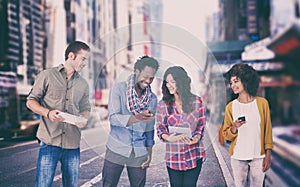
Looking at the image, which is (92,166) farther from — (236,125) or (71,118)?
(236,125)

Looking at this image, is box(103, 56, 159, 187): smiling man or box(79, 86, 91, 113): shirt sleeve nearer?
box(103, 56, 159, 187): smiling man

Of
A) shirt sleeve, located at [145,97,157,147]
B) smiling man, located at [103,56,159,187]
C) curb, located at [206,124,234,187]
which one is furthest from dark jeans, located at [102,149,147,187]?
curb, located at [206,124,234,187]

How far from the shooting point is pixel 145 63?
8.47ft

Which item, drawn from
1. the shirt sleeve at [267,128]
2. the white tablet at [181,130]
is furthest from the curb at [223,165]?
the shirt sleeve at [267,128]

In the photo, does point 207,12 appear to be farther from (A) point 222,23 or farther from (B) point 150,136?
(B) point 150,136

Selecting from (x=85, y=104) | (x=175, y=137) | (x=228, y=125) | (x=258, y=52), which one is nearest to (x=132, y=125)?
(x=175, y=137)

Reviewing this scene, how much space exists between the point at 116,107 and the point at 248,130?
90cm

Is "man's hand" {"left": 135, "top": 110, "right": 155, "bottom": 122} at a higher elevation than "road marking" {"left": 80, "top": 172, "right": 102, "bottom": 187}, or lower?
higher

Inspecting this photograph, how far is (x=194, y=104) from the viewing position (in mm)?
2498

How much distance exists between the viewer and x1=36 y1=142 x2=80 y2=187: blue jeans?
260cm

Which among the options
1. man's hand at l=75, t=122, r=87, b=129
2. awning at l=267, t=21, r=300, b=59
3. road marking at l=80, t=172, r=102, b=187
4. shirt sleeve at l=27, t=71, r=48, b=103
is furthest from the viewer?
road marking at l=80, t=172, r=102, b=187

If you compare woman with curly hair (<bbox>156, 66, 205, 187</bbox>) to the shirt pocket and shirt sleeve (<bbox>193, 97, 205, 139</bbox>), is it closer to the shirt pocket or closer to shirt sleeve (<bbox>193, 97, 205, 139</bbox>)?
shirt sleeve (<bbox>193, 97, 205, 139</bbox>)

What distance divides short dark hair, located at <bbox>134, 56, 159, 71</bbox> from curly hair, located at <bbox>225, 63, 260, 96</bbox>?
0.51 metres

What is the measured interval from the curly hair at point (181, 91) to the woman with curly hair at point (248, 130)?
295 mm
